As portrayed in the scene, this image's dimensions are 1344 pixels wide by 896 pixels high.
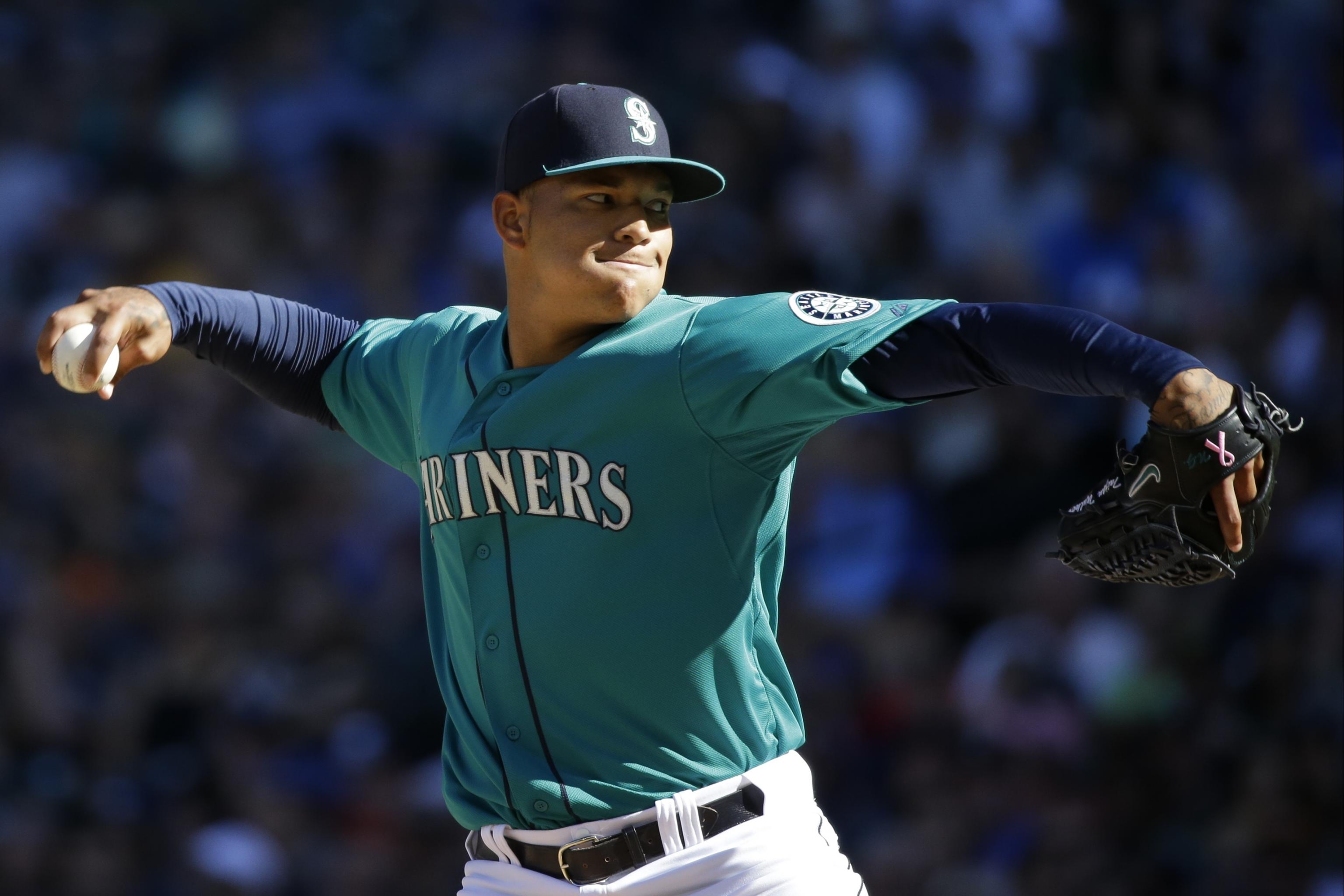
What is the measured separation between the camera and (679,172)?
2.73 metres

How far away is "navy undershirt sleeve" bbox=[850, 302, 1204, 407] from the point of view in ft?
7.04

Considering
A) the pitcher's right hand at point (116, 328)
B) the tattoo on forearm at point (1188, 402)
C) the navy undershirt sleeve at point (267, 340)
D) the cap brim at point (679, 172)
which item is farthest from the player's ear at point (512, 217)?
the tattoo on forearm at point (1188, 402)

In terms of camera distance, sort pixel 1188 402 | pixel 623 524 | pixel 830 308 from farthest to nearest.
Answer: pixel 623 524, pixel 830 308, pixel 1188 402

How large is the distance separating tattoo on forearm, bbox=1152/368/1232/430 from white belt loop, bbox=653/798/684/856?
1006 millimetres

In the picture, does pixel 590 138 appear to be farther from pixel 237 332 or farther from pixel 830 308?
pixel 237 332

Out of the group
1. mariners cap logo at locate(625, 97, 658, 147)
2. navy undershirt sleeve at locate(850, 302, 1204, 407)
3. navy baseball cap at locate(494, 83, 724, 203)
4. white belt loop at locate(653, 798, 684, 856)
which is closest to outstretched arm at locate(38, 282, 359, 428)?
navy baseball cap at locate(494, 83, 724, 203)

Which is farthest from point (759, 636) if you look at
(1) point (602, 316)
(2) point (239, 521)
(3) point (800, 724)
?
(2) point (239, 521)

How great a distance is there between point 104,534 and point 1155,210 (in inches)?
179

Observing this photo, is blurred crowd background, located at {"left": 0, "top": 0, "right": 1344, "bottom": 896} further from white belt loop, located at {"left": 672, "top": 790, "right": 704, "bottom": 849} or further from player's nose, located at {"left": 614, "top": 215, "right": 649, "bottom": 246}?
player's nose, located at {"left": 614, "top": 215, "right": 649, "bottom": 246}

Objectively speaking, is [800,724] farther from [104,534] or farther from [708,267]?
[104,534]

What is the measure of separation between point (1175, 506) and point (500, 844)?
125 centimetres

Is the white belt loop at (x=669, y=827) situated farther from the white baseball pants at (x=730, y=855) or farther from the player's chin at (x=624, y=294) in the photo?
the player's chin at (x=624, y=294)

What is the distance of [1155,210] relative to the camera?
5.95 meters

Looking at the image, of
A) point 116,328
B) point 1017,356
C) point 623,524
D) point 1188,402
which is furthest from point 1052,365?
point 116,328
